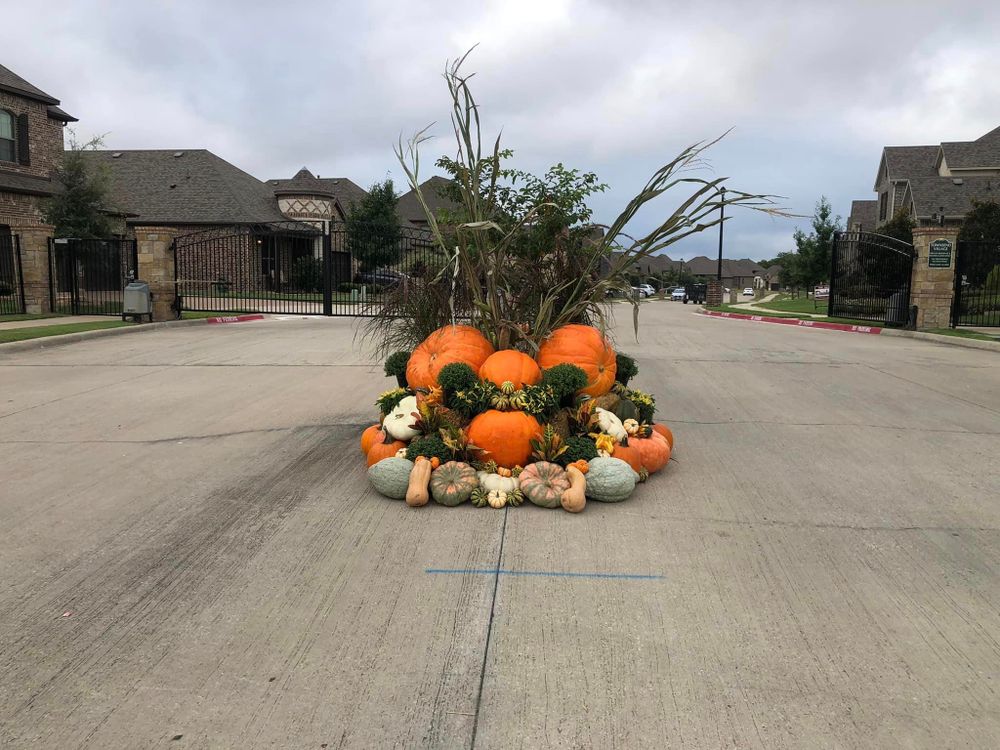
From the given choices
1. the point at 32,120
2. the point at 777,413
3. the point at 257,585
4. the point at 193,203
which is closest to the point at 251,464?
the point at 257,585

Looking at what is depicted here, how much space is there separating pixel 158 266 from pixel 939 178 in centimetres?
4464

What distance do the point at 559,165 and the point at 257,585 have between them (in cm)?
411

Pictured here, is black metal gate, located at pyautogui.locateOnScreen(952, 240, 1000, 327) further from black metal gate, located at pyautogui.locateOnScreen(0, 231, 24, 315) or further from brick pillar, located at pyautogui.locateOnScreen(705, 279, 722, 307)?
black metal gate, located at pyautogui.locateOnScreen(0, 231, 24, 315)

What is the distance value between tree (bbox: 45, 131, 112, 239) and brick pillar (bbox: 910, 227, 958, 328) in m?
25.8

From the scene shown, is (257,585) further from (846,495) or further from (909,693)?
(846,495)

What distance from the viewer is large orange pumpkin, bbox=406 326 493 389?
6.05 metres

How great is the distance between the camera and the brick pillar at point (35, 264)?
832 inches

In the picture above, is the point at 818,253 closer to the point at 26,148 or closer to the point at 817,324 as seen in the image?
the point at 817,324

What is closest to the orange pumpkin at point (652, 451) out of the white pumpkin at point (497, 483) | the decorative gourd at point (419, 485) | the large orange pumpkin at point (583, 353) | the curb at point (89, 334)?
the large orange pumpkin at point (583, 353)

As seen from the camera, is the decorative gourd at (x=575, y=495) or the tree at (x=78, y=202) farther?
the tree at (x=78, y=202)

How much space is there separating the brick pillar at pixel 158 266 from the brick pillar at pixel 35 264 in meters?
2.84

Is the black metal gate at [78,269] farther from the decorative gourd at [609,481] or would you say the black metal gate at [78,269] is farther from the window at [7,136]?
the decorative gourd at [609,481]

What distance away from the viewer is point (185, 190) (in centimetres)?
3966

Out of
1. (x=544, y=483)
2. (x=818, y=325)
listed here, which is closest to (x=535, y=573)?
(x=544, y=483)
